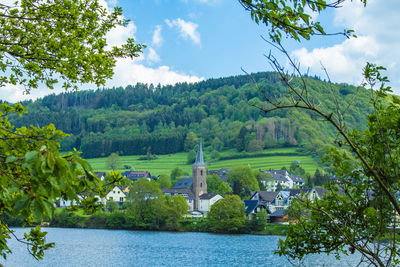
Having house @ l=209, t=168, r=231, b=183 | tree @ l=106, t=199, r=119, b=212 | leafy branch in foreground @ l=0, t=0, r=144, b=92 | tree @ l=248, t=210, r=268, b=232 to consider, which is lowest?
tree @ l=248, t=210, r=268, b=232

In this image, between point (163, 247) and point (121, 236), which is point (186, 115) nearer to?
point (121, 236)

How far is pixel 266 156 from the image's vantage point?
128875mm

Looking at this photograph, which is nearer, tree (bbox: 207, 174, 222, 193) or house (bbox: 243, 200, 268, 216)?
house (bbox: 243, 200, 268, 216)

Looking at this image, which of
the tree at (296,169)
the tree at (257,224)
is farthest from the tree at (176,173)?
the tree at (257,224)

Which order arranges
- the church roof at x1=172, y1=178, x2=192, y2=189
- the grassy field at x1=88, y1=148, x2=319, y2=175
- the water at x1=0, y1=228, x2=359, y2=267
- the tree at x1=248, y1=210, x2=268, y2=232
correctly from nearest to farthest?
the water at x1=0, y1=228, x2=359, y2=267
the tree at x1=248, y1=210, x2=268, y2=232
the church roof at x1=172, y1=178, x2=192, y2=189
the grassy field at x1=88, y1=148, x2=319, y2=175

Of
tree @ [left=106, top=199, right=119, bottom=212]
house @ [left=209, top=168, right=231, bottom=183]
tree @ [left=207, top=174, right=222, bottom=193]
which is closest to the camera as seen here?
tree @ [left=106, top=199, right=119, bottom=212]

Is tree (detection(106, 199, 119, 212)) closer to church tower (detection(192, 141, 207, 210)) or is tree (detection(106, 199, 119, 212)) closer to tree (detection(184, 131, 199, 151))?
church tower (detection(192, 141, 207, 210))

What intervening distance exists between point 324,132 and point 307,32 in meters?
139

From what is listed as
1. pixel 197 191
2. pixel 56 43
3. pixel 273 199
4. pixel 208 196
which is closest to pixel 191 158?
pixel 197 191

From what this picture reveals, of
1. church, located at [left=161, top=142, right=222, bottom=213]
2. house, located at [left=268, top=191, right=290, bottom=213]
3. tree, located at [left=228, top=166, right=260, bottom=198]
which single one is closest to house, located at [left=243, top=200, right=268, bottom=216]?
house, located at [left=268, top=191, right=290, bottom=213]

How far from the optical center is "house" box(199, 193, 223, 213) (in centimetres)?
8712

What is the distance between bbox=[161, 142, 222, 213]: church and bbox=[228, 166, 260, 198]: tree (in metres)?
5.25

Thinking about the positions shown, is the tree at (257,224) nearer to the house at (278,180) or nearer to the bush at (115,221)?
the bush at (115,221)

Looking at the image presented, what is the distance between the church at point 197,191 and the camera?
88394mm
